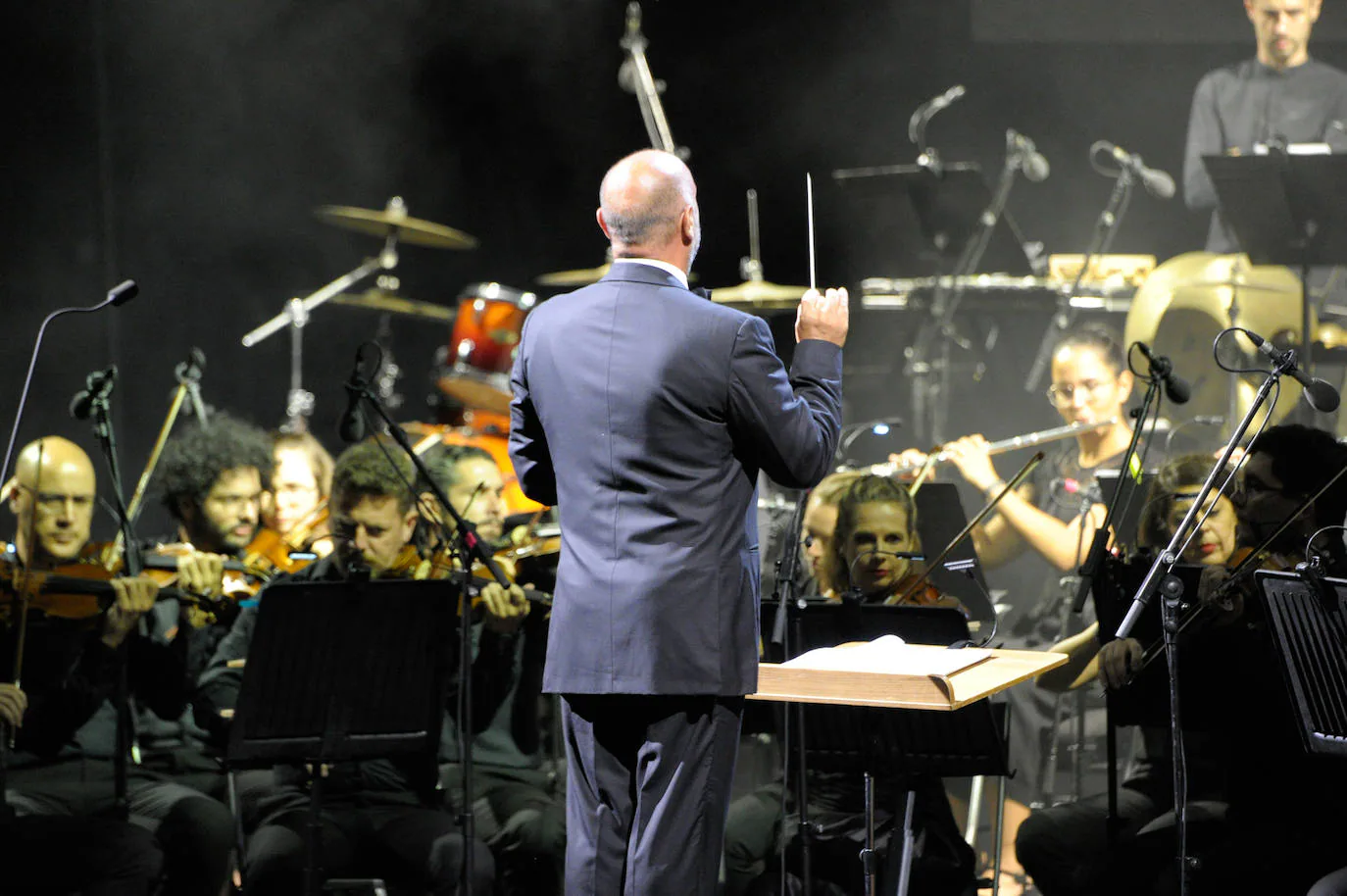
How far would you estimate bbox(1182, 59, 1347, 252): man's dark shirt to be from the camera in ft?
19.0

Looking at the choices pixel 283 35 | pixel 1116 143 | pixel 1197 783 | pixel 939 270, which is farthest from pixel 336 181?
pixel 1197 783

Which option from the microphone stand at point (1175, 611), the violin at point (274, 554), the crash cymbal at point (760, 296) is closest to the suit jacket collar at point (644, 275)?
the microphone stand at point (1175, 611)

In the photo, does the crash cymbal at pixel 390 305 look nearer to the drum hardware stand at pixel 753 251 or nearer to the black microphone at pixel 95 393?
the drum hardware stand at pixel 753 251

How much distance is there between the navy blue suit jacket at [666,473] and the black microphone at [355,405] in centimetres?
157

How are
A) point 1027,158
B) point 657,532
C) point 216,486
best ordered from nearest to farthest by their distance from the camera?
point 657,532
point 216,486
point 1027,158

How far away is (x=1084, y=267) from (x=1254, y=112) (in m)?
0.91

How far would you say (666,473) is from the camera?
85.4 inches

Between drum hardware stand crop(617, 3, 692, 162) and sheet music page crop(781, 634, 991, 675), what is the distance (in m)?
4.39

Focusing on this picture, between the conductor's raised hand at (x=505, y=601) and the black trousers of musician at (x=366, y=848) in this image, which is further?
the conductor's raised hand at (x=505, y=601)

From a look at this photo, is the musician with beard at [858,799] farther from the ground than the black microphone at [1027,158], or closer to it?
closer to it

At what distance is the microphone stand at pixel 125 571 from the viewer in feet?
12.5

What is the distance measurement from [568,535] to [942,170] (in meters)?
4.18

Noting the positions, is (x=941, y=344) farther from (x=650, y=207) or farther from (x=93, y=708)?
(x=650, y=207)

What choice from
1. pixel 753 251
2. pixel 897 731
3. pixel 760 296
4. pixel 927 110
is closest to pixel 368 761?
pixel 897 731
